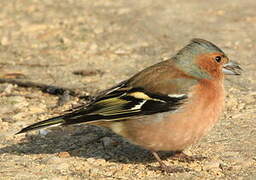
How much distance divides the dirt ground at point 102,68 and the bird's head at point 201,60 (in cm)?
72

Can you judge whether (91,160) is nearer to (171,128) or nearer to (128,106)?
(128,106)

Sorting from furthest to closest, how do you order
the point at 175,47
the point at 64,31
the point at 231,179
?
the point at 64,31 → the point at 175,47 → the point at 231,179

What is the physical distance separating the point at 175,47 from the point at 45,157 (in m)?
3.79

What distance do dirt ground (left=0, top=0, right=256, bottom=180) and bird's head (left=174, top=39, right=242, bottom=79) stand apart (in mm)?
724

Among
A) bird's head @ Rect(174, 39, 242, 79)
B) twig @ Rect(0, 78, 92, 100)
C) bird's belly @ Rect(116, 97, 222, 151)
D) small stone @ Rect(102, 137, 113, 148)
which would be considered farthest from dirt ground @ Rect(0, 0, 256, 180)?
bird's head @ Rect(174, 39, 242, 79)

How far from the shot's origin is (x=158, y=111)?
222 inches

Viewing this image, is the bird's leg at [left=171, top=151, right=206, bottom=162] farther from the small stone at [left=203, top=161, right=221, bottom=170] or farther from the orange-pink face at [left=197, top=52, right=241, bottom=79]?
the orange-pink face at [left=197, top=52, right=241, bottom=79]

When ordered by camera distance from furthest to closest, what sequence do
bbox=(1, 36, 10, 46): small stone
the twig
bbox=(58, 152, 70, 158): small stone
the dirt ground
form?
1. bbox=(1, 36, 10, 46): small stone
2. the twig
3. bbox=(58, 152, 70, 158): small stone
4. the dirt ground

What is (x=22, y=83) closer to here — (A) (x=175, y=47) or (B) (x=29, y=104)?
(B) (x=29, y=104)

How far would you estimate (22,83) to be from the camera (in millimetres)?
7898

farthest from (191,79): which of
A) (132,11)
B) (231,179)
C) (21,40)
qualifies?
(132,11)

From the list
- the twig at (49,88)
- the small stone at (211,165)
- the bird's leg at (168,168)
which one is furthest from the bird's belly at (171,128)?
the twig at (49,88)

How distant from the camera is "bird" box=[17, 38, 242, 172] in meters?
5.58

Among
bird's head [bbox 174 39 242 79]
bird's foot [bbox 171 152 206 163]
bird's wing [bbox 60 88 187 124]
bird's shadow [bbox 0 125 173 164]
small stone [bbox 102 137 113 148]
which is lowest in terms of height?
bird's shadow [bbox 0 125 173 164]
